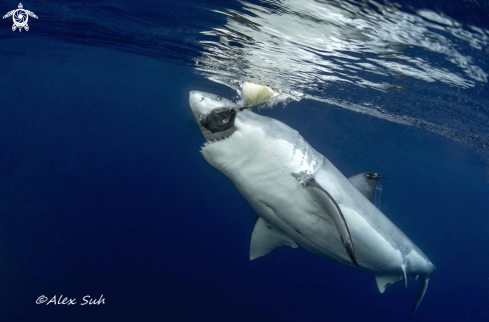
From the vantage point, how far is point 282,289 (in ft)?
70.1

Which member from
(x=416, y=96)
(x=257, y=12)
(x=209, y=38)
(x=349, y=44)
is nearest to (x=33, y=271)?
(x=209, y=38)

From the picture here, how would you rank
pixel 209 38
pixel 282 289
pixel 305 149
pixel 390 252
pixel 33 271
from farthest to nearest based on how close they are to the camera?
pixel 282 289 → pixel 33 271 → pixel 209 38 → pixel 390 252 → pixel 305 149

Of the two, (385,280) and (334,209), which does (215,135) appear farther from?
(385,280)

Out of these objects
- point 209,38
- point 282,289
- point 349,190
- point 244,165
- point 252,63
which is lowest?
point 282,289

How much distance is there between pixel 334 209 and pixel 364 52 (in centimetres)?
655

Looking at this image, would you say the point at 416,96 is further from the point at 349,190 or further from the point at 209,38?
the point at 349,190

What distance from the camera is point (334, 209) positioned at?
3.04 m

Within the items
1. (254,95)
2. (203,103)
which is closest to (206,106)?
(203,103)

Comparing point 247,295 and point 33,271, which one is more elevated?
point 33,271

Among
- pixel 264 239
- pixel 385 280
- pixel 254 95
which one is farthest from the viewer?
pixel 264 239

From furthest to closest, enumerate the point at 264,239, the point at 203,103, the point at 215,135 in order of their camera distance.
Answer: the point at 264,239, the point at 215,135, the point at 203,103

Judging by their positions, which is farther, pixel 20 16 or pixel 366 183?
pixel 20 16

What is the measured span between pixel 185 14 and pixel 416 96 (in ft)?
33.8

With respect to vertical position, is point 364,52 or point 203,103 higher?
point 364,52
